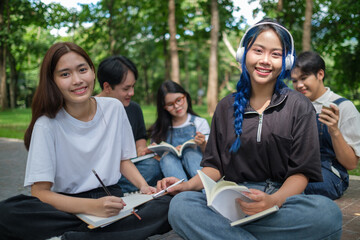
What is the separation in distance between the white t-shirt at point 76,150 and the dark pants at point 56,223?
6.5 inches

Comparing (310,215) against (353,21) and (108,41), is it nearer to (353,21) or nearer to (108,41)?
(353,21)

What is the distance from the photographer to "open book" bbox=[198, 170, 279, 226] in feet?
6.04

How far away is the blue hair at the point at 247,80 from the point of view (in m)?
2.33


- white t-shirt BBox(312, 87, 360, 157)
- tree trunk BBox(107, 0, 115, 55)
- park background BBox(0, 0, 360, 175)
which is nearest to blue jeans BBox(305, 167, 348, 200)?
white t-shirt BBox(312, 87, 360, 157)

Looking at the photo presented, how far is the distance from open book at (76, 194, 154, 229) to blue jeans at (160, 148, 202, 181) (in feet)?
4.44

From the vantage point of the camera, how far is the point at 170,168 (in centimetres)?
390

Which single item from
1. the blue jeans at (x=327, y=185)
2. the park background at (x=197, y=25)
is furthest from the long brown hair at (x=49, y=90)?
the park background at (x=197, y=25)

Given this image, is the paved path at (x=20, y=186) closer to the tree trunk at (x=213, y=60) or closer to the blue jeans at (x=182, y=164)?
the blue jeans at (x=182, y=164)

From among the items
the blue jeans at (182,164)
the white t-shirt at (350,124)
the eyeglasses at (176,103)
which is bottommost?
the blue jeans at (182,164)

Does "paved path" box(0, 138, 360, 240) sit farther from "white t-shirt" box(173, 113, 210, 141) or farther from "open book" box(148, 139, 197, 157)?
"white t-shirt" box(173, 113, 210, 141)

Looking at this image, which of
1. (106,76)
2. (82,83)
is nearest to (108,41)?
(106,76)

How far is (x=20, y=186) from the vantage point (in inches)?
204

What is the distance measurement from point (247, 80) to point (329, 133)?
118 centimetres

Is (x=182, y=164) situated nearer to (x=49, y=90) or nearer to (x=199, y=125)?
(x=199, y=125)
